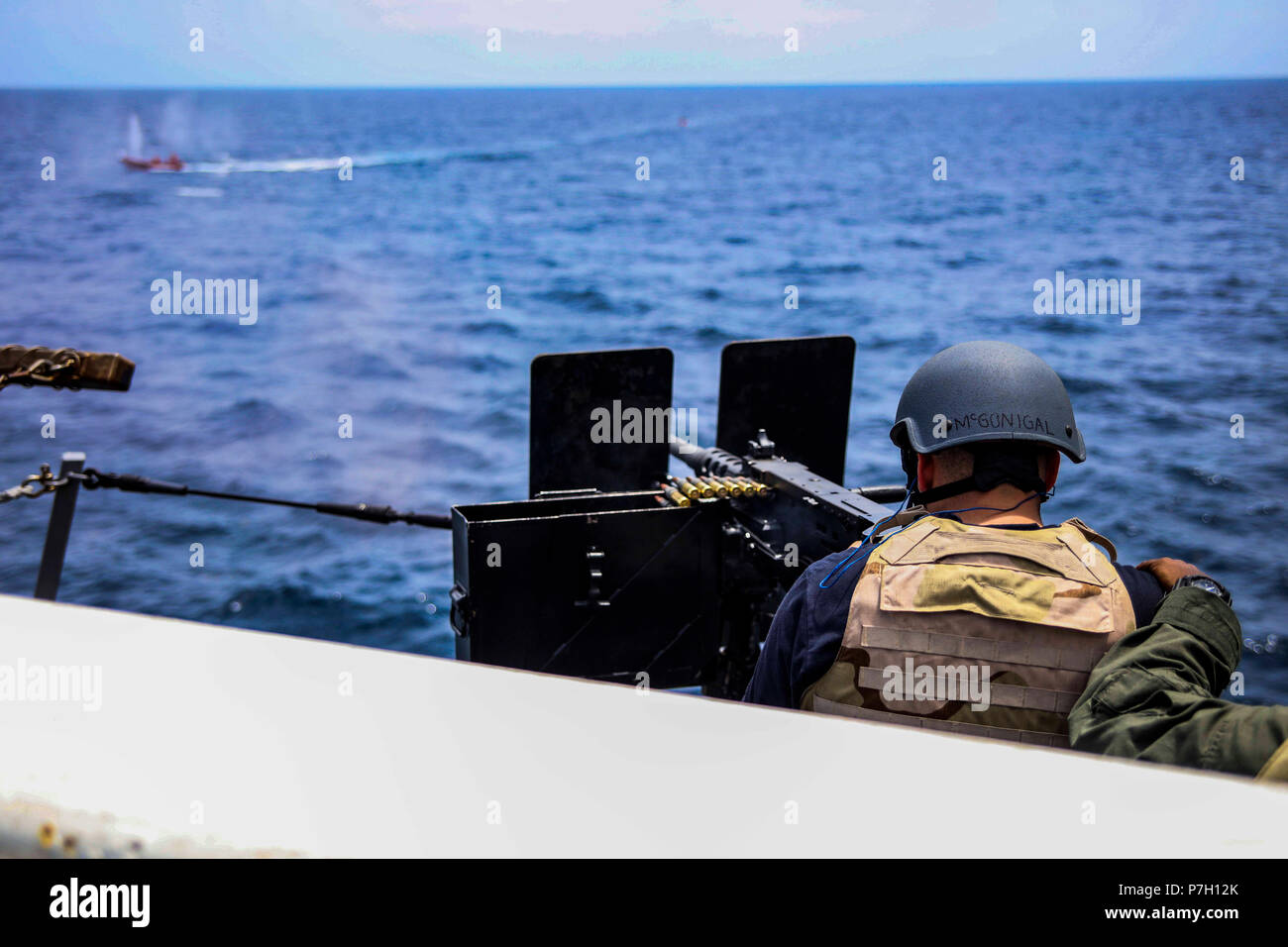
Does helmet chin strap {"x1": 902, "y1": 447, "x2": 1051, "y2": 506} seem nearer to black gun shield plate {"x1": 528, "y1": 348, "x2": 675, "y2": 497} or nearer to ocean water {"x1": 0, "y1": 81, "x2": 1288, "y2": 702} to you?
black gun shield plate {"x1": 528, "y1": 348, "x2": 675, "y2": 497}

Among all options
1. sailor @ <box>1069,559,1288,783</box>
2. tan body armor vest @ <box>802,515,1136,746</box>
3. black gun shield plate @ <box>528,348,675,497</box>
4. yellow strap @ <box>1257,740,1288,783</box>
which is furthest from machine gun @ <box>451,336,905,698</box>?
yellow strap @ <box>1257,740,1288,783</box>

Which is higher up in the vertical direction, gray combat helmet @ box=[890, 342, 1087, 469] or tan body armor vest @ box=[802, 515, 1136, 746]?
gray combat helmet @ box=[890, 342, 1087, 469]

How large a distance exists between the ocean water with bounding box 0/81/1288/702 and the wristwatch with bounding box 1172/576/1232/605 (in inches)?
116

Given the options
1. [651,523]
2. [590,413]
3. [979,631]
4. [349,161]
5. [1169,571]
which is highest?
[349,161]

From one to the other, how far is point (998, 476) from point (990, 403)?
196mm

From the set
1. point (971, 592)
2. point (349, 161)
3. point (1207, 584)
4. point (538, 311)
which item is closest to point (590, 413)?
point (971, 592)

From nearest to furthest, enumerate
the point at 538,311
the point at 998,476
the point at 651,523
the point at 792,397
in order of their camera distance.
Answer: the point at 998,476 < the point at 651,523 < the point at 792,397 < the point at 538,311

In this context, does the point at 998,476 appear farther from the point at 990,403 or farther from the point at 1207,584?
the point at 1207,584

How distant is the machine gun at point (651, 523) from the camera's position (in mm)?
4723

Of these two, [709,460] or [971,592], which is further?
[709,460]

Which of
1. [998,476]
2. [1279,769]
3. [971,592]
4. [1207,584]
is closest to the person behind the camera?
[1279,769]

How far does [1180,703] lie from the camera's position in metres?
1.90

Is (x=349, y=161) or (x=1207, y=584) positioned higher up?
(x=349, y=161)

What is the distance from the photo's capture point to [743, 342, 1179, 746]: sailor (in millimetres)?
2740
